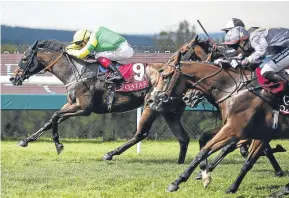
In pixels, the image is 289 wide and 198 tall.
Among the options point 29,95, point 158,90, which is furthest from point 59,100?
point 158,90

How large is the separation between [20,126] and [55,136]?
15.1 feet

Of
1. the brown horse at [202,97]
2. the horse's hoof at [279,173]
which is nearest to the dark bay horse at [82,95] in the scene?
the brown horse at [202,97]

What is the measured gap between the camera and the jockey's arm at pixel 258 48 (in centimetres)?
784

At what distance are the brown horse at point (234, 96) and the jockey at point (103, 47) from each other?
9.67ft

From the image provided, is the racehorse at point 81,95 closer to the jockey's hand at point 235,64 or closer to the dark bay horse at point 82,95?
the dark bay horse at point 82,95

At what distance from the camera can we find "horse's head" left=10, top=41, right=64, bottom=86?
11.3 metres

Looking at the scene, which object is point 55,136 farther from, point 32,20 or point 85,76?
point 32,20

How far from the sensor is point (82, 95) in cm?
1099

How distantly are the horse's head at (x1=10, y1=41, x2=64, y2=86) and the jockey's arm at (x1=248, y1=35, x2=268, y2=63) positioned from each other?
13.6 ft

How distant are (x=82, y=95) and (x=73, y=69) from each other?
426 mm

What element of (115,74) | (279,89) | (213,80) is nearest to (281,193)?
(279,89)

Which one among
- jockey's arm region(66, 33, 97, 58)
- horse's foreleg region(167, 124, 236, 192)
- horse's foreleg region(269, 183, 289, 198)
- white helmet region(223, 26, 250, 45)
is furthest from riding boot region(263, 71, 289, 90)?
jockey's arm region(66, 33, 97, 58)

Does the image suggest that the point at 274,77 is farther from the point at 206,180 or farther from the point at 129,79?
the point at 129,79

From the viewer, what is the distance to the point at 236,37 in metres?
8.23
